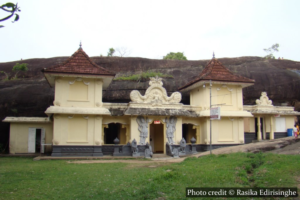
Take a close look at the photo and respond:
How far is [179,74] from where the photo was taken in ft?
89.8

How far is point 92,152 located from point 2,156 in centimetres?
617

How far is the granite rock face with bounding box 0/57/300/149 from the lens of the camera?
2278 cm

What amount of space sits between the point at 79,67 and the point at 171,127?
733 cm

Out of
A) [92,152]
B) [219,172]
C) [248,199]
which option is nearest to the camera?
[248,199]

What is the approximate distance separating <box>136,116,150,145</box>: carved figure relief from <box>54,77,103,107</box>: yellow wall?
2855mm

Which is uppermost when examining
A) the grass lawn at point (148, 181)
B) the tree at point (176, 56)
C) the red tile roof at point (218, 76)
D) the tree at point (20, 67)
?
the tree at point (176, 56)

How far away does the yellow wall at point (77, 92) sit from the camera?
55.2 feet

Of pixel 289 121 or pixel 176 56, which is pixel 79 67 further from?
pixel 176 56

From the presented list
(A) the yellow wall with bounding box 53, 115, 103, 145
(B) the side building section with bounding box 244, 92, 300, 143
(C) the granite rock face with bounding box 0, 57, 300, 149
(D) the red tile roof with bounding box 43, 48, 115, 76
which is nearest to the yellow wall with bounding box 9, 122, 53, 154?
(C) the granite rock face with bounding box 0, 57, 300, 149

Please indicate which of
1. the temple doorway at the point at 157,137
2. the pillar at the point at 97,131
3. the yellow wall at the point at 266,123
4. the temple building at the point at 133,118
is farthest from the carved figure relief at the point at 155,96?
the yellow wall at the point at 266,123

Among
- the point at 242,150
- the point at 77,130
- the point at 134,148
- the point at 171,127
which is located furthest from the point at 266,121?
the point at 77,130

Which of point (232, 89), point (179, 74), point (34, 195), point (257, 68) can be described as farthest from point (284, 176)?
point (257, 68)

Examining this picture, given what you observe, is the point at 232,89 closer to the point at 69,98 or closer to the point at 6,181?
the point at 69,98

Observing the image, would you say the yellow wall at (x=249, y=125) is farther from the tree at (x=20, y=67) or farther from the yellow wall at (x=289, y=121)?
the tree at (x=20, y=67)
